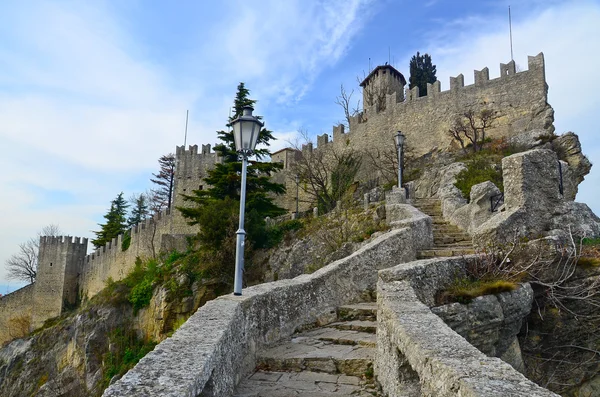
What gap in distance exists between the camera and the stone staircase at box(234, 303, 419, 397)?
4.27 metres

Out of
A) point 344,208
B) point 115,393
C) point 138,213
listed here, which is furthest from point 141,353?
point 138,213

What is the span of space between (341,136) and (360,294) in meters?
32.6

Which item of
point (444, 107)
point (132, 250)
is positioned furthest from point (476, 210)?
point (132, 250)

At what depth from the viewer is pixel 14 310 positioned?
3753 centimetres

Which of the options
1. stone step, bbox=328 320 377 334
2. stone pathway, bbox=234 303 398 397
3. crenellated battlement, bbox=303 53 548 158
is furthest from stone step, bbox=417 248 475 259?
crenellated battlement, bbox=303 53 548 158

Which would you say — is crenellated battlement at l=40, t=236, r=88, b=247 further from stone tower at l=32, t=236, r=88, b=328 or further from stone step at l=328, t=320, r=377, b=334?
stone step at l=328, t=320, r=377, b=334

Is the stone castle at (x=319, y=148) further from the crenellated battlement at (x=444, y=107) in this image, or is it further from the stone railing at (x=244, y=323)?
the stone railing at (x=244, y=323)

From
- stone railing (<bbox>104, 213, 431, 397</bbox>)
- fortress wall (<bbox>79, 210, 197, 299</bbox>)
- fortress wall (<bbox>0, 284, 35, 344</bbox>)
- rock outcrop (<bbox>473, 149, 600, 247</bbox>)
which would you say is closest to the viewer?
stone railing (<bbox>104, 213, 431, 397</bbox>)

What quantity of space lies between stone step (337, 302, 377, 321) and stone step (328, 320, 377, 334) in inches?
5.5

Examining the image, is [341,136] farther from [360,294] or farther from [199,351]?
[199,351]

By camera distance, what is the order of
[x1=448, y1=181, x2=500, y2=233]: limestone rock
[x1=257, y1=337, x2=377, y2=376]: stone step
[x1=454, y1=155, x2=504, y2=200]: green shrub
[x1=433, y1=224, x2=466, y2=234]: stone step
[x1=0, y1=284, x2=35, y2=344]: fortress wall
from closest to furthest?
[x1=257, y1=337, x2=377, y2=376]: stone step
[x1=448, y1=181, x2=500, y2=233]: limestone rock
[x1=433, y1=224, x2=466, y2=234]: stone step
[x1=454, y1=155, x2=504, y2=200]: green shrub
[x1=0, y1=284, x2=35, y2=344]: fortress wall

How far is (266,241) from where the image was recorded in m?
18.5

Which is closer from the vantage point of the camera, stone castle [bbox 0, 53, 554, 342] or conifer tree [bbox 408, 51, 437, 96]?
stone castle [bbox 0, 53, 554, 342]

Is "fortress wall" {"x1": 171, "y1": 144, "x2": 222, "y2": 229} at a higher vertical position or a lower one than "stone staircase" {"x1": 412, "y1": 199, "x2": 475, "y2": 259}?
higher
